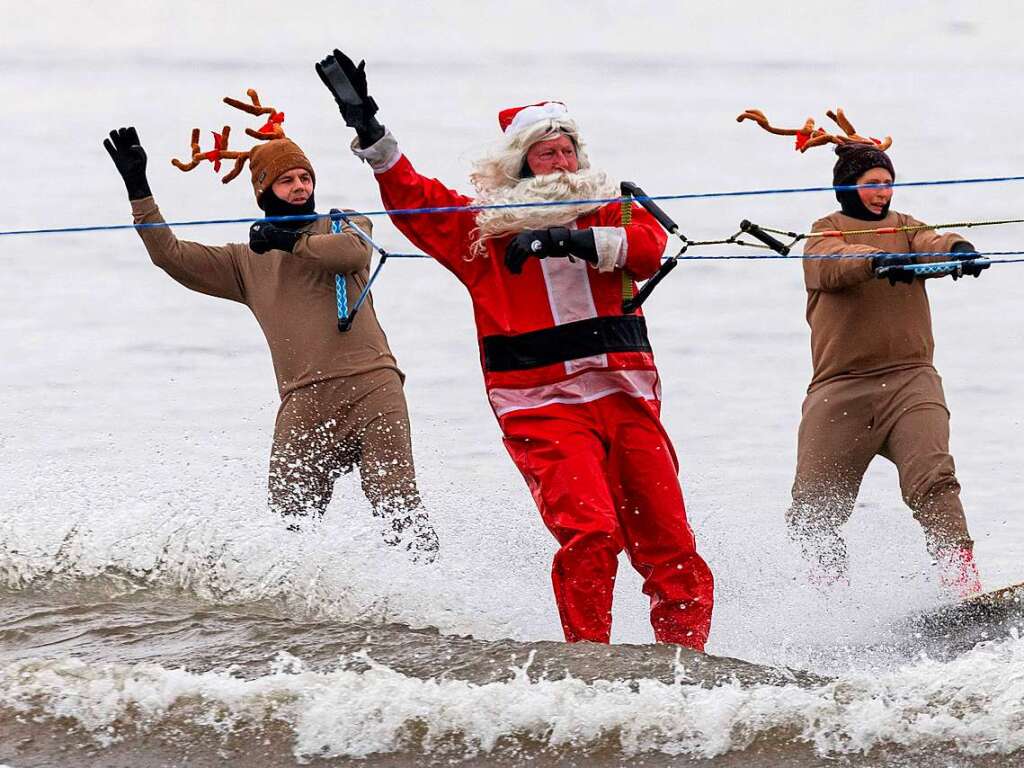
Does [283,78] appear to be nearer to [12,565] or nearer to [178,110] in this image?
[178,110]

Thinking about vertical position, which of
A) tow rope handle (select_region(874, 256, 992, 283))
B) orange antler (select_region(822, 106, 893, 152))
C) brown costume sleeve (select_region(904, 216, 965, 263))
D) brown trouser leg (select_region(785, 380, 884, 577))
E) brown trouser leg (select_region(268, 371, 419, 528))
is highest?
orange antler (select_region(822, 106, 893, 152))

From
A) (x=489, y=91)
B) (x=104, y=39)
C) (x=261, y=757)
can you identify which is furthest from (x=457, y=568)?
(x=104, y=39)

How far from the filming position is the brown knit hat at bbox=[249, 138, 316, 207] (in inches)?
246

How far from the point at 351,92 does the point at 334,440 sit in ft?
4.86

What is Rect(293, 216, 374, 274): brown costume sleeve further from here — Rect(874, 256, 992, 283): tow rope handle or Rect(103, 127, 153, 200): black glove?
Rect(874, 256, 992, 283): tow rope handle

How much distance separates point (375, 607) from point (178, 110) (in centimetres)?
1319

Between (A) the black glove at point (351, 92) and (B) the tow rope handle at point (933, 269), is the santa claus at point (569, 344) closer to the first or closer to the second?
(A) the black glove at point (351, 92)

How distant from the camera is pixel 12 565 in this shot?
6.16m

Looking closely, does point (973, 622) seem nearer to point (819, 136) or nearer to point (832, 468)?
point (832, 468)

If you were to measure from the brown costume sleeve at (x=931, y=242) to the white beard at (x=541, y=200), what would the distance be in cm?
130

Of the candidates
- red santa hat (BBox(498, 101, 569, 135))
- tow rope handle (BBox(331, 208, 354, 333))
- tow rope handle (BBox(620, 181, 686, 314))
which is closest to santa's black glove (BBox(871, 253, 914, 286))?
tow rope handle (BBox(620, 181, 686, 314))

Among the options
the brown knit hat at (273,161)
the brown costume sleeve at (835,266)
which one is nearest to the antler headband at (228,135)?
the brown knit hat at (273,161)

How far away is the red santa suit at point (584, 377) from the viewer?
17.0ft

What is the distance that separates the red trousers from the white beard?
52cm
